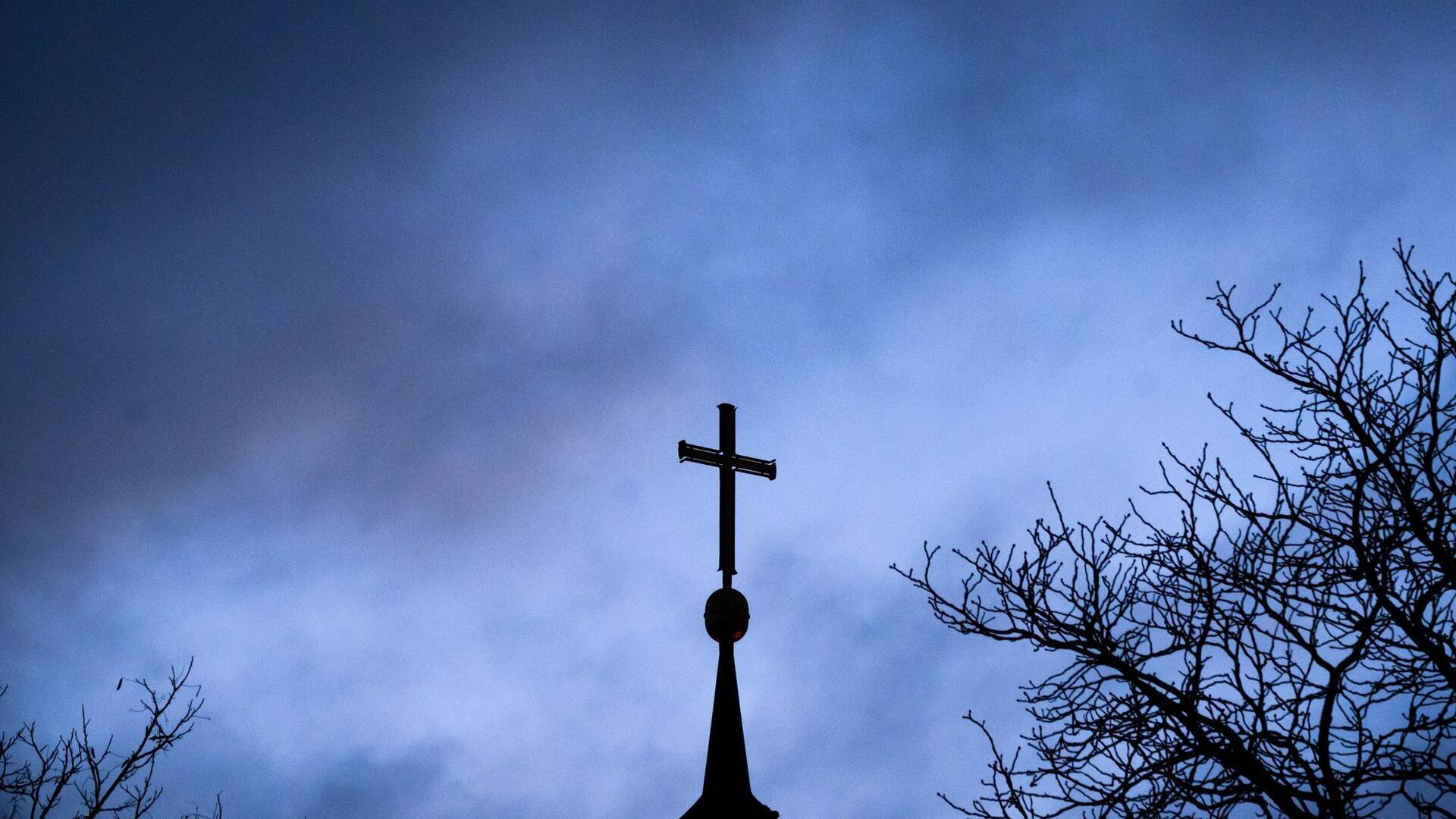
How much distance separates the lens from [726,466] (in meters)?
12.6

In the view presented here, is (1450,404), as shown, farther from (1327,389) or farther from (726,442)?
(726,442)

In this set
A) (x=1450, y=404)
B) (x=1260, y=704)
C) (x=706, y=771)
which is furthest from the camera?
(x=706, y=771)

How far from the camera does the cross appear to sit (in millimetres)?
12125

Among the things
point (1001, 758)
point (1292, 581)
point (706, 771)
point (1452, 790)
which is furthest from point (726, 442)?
point (1452, 790)

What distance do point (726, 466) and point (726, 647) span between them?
207 cm

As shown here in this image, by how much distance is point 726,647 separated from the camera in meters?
11.6

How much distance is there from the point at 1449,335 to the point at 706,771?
7.42 m

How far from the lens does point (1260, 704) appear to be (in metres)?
6.12

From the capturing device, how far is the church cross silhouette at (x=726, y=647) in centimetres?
1067

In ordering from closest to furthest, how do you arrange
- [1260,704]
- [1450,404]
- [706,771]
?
[1260,704] → [1450,404] → [706,771]

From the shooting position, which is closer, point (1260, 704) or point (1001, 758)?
point (1260, 704)

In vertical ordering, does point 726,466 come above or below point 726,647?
above

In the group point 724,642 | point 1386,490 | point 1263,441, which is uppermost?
point 724,642

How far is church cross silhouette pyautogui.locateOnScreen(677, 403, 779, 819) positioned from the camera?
10.7 metres
